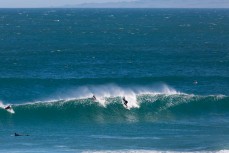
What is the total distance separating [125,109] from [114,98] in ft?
7.76

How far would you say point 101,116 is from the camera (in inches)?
2029

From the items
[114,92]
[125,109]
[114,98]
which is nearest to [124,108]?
[125,109]

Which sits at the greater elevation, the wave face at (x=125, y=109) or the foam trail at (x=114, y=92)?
the foam trail at (x=114, y=92)

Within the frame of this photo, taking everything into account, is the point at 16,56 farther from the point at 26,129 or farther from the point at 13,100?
the point at 26,129

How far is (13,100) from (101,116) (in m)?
10.8

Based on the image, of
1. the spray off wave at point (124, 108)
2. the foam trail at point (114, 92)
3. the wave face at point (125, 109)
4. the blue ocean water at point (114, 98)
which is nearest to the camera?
the blue ocean water at point (114, 98)

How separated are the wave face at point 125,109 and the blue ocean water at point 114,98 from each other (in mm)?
88

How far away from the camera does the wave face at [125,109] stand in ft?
168

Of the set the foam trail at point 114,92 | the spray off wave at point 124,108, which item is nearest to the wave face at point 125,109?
the spray off wave at point 124,108

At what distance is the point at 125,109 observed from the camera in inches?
2092

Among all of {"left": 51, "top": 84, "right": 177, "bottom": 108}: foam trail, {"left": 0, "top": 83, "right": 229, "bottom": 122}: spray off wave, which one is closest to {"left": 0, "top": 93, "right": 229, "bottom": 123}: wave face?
{"left": 0, "top": 83, "right": 229, "bottom": 122}: spray off wave

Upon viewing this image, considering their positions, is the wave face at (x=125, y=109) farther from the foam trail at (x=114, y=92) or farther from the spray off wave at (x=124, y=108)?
the foam trail at (x=114, y=92)

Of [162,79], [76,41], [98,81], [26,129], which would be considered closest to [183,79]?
[162,79]

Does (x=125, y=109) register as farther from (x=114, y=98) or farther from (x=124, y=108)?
(x=114, y=98)
